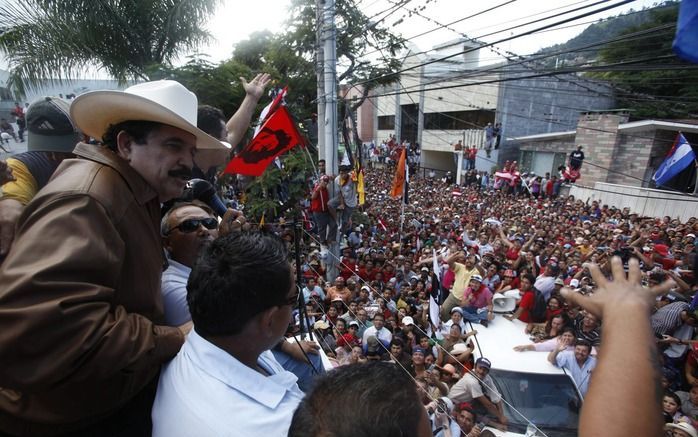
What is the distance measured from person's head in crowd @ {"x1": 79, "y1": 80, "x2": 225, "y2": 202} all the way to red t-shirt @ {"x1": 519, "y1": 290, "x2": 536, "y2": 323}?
6.08 meters

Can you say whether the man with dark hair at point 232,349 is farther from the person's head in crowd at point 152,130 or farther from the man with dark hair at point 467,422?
the man with dark hair at point 467,422

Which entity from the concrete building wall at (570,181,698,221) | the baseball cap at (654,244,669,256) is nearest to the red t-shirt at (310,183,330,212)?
the baseball cap at (654,244,669,256)

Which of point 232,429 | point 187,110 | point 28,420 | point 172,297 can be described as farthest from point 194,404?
point 187,110

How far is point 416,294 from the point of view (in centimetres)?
795

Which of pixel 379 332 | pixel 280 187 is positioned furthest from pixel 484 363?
pixel 280 187

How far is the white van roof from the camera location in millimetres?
4418

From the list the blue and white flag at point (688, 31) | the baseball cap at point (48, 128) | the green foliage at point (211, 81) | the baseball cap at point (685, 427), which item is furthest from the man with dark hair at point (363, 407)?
the green foliage at point (211, 81)

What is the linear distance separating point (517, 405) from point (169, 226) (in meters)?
4.00

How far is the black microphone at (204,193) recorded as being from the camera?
263cm

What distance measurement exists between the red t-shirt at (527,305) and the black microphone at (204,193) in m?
5.27

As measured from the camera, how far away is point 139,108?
142 centimetres

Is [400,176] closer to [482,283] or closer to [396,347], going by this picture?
[482,283]

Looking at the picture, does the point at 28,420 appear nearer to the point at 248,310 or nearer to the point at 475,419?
the point at 248,310

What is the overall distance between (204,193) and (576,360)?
4.49 m
